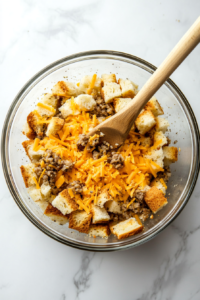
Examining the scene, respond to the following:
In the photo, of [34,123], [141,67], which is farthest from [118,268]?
[141,67]

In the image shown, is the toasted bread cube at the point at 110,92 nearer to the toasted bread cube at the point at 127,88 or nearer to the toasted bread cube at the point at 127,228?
the toasted bread cube at the point at 127,88

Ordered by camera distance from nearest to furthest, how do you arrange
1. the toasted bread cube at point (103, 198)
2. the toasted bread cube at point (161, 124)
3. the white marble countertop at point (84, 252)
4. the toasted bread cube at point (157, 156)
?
the toasted bread cube at point (103, 198), the toasted bread cube at point (157, 156), the toasted bread cube at point (161, 124), the white marble countertop at point (84, 252)

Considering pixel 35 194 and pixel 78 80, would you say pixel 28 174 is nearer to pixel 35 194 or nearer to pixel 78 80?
pixel 35 194

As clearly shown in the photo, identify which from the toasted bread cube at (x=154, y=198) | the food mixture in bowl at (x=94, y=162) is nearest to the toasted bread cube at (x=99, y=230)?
the food mixture in bowl at (x=94, y=162)

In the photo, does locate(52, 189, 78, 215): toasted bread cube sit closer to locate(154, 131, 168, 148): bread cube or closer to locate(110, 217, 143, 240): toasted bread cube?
locate(110, 217, 143, 240): toasted bread cube

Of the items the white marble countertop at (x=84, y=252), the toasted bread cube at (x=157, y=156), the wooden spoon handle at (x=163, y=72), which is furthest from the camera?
the white marble countertop at (x=84, y=252)

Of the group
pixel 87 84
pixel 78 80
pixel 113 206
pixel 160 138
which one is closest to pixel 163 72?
pixel 160 138

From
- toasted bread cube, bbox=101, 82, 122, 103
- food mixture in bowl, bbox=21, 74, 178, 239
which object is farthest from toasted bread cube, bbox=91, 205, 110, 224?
toasted bread cube, bbox=101, 82, 122, 103
